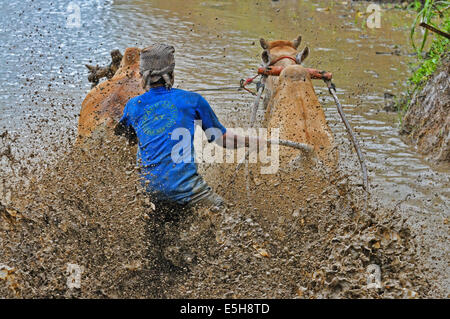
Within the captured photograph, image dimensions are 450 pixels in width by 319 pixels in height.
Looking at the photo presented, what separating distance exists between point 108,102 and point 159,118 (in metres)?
1.48

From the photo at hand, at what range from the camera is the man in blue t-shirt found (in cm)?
388

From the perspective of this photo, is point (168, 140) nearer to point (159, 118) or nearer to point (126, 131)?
point (159, 118)

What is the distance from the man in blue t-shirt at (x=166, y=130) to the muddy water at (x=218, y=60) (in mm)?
1133

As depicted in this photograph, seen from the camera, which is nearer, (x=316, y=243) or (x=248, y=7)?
(x=316, y=243)

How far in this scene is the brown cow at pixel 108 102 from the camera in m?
5.16

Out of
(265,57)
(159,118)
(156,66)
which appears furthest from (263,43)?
(159,118)

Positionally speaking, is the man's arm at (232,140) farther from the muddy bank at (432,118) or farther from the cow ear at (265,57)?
the muddy bank at (432,118)

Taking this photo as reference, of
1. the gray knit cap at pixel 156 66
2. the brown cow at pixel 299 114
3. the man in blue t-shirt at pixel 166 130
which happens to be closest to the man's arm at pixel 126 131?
the man in blue t-shirt at pixel 166 130

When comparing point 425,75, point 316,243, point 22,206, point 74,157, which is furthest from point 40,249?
point 425,75

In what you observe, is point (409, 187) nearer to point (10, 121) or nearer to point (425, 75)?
point (425, 75)

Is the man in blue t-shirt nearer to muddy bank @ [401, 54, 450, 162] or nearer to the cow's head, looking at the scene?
the cow's head

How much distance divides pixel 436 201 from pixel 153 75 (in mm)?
3470

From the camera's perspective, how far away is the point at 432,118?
719 cm
